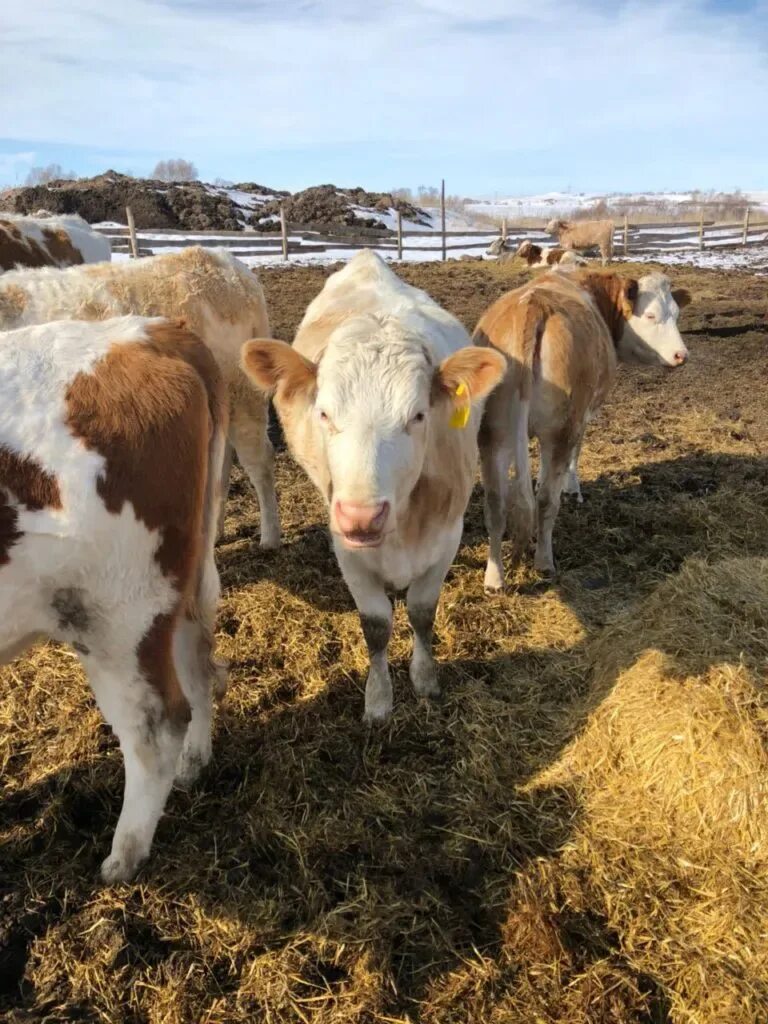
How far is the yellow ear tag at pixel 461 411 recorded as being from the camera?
3025mm

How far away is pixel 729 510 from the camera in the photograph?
5.38 meters

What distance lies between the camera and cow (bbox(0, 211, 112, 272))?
6.46 m

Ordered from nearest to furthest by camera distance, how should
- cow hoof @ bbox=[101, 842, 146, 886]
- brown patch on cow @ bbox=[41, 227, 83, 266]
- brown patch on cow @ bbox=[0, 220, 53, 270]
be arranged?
cow hoof @ bbox=[101, 842, 146, 886]
brown patch on cow @ bbox=[0, 220, 53, 270]
brown patch on cow @ bbox=[41, 227, 83, 266]

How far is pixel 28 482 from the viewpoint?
2.06 metres

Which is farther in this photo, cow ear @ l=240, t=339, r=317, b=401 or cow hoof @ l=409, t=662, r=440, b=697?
cow hoof @ l=409, t=662, r=440, b=697

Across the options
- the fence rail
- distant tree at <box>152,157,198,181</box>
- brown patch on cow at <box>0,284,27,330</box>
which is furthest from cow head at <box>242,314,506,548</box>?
distant tree at <box>152,157,198,181</box>

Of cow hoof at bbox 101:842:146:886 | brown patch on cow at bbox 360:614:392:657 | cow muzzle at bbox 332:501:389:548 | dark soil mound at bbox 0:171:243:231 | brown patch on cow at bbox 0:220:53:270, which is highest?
dark soil mound at bbox 0:171:243:231

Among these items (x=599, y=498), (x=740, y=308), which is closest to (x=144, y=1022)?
(x=599, y=498)

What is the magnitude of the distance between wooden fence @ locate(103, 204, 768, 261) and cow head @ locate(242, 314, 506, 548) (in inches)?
681

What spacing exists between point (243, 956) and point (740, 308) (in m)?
13.6

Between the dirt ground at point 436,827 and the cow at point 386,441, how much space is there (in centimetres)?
50

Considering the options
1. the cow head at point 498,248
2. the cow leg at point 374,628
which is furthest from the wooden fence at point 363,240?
the cow leg at point 374,628

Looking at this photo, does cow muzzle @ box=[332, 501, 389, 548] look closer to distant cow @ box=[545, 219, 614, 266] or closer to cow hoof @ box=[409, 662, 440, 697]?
cow hoof @ box=[409, 662, 440, 697]

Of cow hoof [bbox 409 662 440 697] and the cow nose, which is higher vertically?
the cow nose
